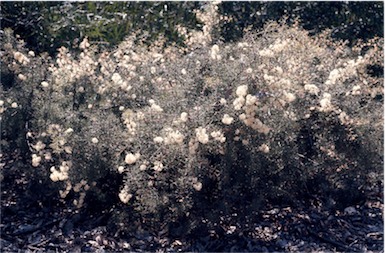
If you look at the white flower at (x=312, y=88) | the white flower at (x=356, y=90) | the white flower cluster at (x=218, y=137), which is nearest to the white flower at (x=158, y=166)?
the white flower cluster at (x=218, y=137)

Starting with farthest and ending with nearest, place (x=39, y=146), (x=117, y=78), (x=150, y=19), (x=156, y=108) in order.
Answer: (x=150, y=19), (x=117, y=78), (x=39, y=146), (x=156, y=108)

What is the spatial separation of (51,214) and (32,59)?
4.34 ft

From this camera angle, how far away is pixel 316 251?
4.79 metres

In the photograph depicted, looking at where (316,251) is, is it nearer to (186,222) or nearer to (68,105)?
(186,222)

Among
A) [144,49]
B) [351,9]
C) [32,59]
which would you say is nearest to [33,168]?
[32,59]

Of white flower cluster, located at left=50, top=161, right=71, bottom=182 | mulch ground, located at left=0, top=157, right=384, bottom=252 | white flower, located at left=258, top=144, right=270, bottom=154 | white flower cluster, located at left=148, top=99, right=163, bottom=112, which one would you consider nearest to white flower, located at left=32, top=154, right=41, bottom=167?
white flower cluster, located at left=50, top=161, right=71, bottom=182

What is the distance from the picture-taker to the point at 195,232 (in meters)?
4.66

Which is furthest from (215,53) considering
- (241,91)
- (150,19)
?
(150,19)

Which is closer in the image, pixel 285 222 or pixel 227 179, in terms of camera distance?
pixel 227 179

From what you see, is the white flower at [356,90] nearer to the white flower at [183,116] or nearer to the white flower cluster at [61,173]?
the white flower at [183,116]

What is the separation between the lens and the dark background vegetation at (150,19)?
21.5 ft

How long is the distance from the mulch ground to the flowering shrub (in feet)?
0.63

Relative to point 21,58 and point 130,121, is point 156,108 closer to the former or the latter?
point 130,121

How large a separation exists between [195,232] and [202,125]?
2.84 ft
